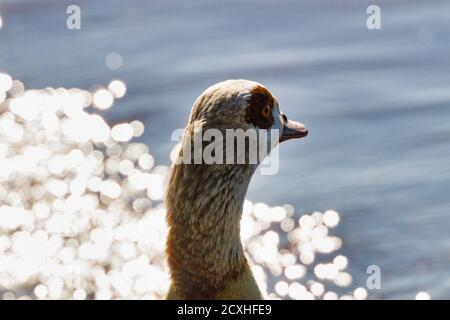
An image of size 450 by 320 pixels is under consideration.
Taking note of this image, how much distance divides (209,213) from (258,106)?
2.54 feet

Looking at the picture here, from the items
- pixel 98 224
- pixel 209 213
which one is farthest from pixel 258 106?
pixel 98 224

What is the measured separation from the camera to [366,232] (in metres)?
9.70

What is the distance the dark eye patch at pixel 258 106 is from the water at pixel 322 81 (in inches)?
104

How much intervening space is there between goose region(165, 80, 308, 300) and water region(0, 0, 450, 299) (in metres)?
2.71

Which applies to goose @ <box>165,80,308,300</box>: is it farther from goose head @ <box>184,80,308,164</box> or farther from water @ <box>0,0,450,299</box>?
water @ <box>0,0,450,299</box>

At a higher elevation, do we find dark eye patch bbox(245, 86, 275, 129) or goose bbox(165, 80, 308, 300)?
dark eye patch bbox(245, 86, 275, 129)

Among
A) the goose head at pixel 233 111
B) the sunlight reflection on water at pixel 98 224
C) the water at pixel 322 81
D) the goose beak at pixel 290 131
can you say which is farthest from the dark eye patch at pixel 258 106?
the water at pixel 322 81

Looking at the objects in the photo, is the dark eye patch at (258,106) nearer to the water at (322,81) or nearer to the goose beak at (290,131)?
the goose beak at (290,131)

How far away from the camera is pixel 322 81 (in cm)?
1159

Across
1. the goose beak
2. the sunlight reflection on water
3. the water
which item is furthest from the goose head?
the water

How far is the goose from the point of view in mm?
6492

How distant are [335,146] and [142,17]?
128 inches
